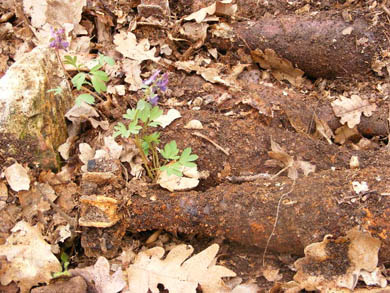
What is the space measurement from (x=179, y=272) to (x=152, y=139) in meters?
0.73

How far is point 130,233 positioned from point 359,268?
50.1 inches

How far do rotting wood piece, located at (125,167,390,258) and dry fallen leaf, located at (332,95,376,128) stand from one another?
0.98 meters

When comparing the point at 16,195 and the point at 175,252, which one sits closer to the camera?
the point at 175,252

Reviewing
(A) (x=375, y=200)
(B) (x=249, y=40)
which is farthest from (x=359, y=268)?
(B) (x=249, y=40)

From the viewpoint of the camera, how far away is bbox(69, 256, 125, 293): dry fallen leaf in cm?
211

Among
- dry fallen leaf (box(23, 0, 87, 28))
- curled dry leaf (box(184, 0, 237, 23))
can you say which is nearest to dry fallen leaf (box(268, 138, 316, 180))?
curled dry leaf (box(184, 0, 237, 23))

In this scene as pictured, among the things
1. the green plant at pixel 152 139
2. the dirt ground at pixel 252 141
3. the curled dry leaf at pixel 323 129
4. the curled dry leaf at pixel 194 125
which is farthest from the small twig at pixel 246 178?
the curled dry leaf at pixel 323 129

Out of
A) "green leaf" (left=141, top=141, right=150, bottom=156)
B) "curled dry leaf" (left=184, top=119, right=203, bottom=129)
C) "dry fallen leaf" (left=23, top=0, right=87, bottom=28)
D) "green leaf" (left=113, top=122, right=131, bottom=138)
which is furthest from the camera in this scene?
"dry fallen leaf" (left=23, top=0, right=87, bottom=28)

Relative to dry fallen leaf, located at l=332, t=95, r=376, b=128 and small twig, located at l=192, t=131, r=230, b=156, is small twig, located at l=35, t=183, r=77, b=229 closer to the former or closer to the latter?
small twig, located at l=192, t=131, r=230, b=156

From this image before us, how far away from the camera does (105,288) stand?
6.93 feet

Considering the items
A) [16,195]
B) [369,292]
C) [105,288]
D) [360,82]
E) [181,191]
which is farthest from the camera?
[360,82]

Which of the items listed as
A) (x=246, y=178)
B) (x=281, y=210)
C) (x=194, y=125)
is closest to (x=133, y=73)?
(x=194, y=125)

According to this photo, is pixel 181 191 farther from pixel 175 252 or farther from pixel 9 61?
pixel 9 61

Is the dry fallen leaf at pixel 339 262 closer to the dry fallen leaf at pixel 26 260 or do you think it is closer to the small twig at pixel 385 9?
the dry fallen leaf at pixel 26 260
